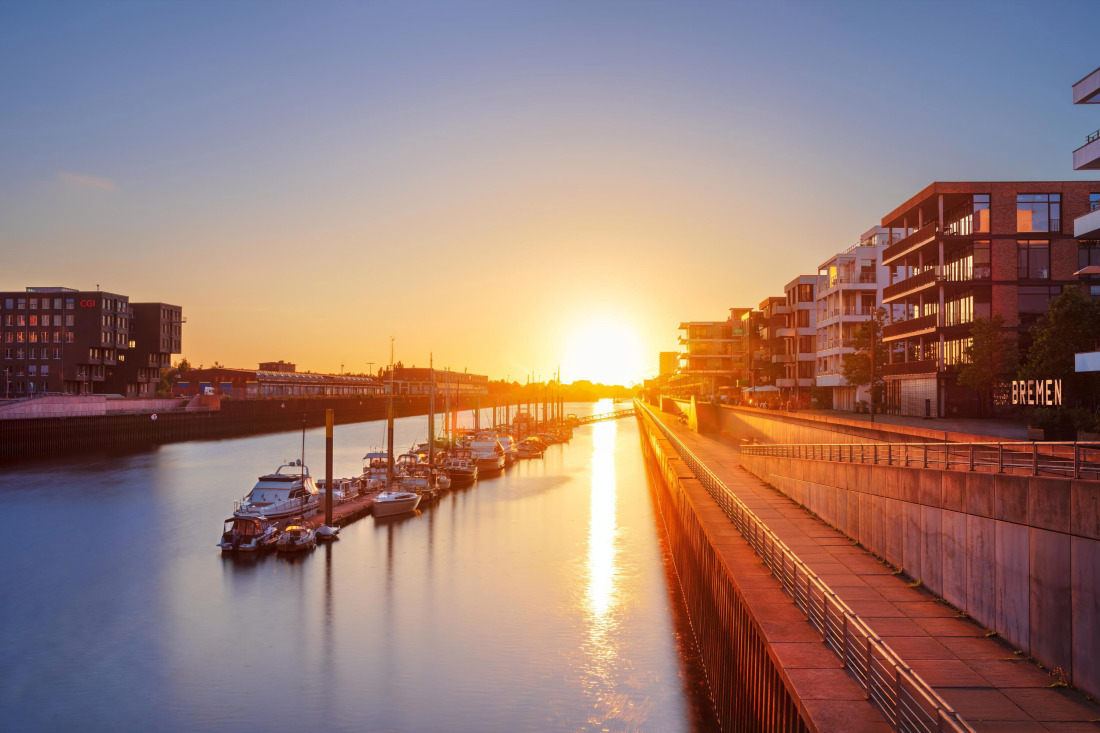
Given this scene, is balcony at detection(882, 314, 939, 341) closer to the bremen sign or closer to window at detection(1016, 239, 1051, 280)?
window at detection(1016, 239, 1051, 280)

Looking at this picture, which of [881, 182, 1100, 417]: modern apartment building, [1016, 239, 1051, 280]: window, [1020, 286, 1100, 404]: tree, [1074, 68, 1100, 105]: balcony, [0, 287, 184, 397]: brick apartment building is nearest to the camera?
[1074, 68, 1100, 105]: balcony

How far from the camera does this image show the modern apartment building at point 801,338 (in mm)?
106125

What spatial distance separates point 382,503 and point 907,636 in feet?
144

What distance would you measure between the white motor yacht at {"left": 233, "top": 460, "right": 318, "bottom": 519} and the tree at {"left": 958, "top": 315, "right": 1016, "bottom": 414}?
4419cm

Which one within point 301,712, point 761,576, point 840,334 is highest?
point 840,334

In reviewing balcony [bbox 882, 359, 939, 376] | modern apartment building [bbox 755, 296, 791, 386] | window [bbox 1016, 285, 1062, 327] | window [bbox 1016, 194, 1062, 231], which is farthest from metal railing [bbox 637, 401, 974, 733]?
modern apartment building [bbox 755, 296, 791, 386]

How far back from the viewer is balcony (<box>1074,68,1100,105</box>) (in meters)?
34.1

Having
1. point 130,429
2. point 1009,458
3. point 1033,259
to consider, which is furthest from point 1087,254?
point 130,429

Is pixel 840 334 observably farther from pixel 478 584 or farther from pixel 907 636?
pixel 907 636

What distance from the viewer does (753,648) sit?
15.9 meters

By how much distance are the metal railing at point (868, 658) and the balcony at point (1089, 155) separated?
27489mm

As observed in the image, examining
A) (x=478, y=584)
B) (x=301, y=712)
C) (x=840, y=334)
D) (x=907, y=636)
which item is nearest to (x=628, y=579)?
(x=478, y=584)

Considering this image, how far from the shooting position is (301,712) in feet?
78.6

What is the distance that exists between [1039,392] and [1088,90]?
644 inches
